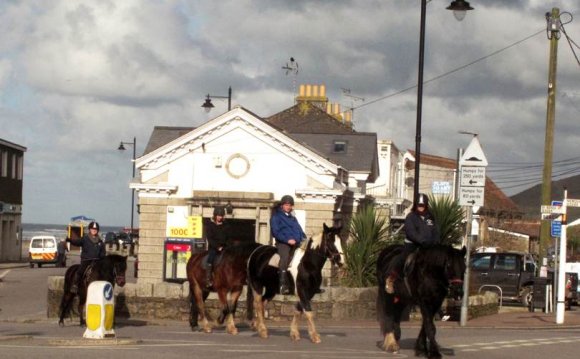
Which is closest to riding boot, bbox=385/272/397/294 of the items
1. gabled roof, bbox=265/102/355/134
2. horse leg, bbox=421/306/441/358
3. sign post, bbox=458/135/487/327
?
horse leg, bbox=421/306/441/358

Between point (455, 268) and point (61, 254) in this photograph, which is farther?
point (61, 254)

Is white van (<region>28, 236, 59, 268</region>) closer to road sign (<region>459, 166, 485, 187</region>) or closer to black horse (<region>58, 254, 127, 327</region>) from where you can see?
road sign (<region>459, 166, 485, 187</region>)

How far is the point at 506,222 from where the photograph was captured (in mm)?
86438

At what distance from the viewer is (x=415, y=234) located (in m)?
16.5

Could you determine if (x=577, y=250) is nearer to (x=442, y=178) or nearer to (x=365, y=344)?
(x=442, y=178)

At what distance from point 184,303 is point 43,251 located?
48.4 meters

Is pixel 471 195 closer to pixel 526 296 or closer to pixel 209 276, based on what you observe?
pixel 209 276

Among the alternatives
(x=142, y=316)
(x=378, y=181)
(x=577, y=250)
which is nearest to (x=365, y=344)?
(x=142, y=316)

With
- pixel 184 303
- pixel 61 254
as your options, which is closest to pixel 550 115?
pixel 184 303

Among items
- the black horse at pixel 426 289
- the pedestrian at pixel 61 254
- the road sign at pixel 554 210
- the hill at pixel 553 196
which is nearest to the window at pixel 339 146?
the pedestrian at pixel 61 254

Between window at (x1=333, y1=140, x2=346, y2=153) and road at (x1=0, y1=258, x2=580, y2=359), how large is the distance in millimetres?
32130

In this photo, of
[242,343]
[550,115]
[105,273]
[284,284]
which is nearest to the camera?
[242,343]

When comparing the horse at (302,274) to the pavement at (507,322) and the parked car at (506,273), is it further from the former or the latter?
the parked car at (506,273)

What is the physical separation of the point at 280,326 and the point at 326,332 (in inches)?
91.6
